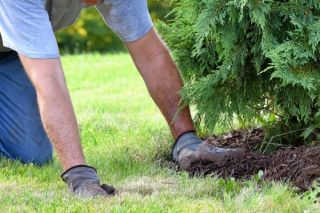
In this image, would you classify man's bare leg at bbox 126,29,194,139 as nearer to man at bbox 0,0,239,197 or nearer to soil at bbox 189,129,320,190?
man at bbox 0,0,239,197

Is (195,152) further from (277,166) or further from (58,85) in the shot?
(58,85)

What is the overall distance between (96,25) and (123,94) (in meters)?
11.4

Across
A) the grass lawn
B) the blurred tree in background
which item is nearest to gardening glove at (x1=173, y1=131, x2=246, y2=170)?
the grass lawn

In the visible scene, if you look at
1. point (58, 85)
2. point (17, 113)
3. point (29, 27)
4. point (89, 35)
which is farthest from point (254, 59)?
point (89, 35)

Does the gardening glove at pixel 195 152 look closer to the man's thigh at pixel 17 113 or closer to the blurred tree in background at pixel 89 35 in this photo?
the man's thigh at pixel 17 113

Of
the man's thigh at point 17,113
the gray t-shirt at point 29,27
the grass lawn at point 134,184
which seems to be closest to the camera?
the grass lawn at point 134,184

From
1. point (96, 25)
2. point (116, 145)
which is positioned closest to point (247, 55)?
point (116, 145)

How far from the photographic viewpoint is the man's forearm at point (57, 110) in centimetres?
383

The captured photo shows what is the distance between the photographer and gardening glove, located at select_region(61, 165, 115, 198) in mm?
3625

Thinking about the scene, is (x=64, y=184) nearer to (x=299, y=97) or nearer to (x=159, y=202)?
(x=159, y=202)

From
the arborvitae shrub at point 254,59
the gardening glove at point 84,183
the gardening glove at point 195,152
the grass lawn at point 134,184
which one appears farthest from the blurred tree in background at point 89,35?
the gardening glove at point 84,183

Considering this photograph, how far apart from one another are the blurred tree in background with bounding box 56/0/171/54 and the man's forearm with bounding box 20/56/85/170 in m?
13.9

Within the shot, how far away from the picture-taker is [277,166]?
3.96 m

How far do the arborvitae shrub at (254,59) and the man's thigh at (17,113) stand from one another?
119cm
